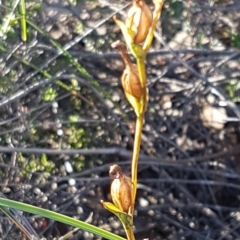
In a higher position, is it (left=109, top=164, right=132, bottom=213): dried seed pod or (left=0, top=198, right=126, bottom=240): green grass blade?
(left=109, top=164, right=132, bottom=213): dried seed pod

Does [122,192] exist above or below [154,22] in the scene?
below

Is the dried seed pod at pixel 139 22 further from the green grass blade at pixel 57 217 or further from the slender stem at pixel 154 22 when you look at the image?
the green grass blade at pixel 57 217

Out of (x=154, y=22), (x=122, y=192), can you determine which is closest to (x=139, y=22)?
(x=154, y=22)

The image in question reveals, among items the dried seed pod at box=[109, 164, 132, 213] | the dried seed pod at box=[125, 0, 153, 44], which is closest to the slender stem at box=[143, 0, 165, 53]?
the dried seed pod at box=[125, 0, 153, 44]

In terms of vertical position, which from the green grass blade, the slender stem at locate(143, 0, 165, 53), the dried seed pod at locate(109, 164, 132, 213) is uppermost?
the slender stem at locate(143, 0, 165, 53)

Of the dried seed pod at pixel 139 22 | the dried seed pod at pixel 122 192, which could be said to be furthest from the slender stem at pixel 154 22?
the dried seed pod at pixel 122 192

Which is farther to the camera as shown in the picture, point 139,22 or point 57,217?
point 57,217

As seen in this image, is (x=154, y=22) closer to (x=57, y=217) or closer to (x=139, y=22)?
(x=139, y=22)

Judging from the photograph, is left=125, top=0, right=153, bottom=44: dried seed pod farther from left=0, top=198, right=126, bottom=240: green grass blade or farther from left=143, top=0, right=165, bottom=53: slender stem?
left=0, top=198, right=126, bottom=240: green grass blade

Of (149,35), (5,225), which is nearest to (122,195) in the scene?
(149,35)
